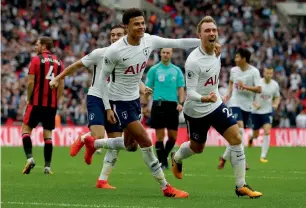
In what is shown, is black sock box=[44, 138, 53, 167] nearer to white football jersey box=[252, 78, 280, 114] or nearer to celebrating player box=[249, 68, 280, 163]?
celebrating player box=[249, 68, 280, 163]

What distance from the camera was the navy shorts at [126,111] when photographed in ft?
40.6

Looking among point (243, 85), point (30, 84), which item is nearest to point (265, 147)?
point (243, 85)

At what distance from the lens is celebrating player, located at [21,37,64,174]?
16.7 m

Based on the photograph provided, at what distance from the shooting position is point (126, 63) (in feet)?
40.4

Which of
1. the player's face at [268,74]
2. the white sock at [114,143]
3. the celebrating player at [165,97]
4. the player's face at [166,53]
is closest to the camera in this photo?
the white sock at [114,143]

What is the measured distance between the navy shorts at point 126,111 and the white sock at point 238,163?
1.41 meters

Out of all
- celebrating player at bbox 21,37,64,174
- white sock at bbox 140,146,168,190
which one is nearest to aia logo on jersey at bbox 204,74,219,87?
white sock at bbox 140,146,168,190

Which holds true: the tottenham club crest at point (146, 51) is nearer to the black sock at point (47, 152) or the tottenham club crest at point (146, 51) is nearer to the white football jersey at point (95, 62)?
the white football jersey at point (95, 62)

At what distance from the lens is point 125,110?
12438 millimetres

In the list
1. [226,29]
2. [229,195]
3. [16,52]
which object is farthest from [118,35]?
[226,29]

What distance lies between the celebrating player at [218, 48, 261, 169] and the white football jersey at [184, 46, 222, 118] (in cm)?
578

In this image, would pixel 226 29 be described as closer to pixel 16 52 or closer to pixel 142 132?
pixel 16 52

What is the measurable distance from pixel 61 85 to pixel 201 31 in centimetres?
487

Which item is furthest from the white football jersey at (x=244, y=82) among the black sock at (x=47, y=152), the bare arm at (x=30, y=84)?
the bare arm at (x=30, y=84)
